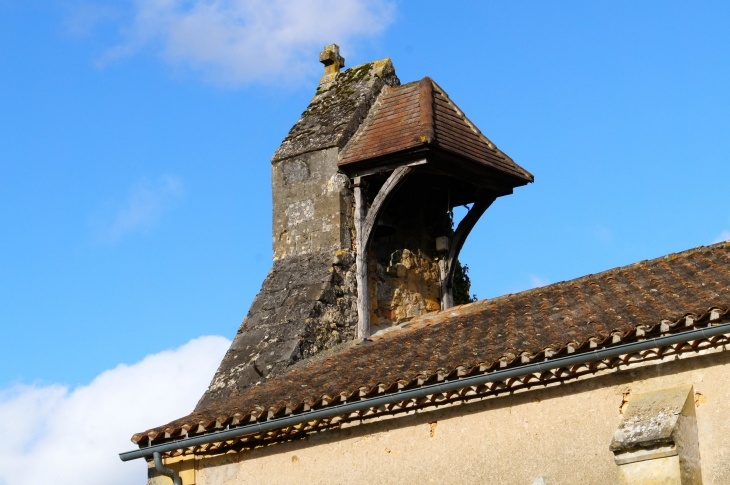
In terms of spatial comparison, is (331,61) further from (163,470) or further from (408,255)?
(163,470)

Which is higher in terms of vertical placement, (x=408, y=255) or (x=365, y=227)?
(x=365, y=227)

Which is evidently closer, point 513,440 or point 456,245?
point 513,440

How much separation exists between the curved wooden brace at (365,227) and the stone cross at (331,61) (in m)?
2.35

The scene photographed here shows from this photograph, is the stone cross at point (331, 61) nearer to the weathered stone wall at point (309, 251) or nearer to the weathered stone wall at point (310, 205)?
the weathered stone wall at point (309, 251)

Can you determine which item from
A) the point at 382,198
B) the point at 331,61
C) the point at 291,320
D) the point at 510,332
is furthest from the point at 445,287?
the point at 510,332

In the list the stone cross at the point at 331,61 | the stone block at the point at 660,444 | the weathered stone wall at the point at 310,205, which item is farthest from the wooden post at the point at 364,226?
the stone block at the point at 660,444

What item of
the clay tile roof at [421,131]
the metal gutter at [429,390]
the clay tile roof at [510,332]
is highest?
the clay tile roof at [421,131]

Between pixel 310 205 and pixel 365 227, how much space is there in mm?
798

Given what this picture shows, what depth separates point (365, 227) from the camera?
13.0 m

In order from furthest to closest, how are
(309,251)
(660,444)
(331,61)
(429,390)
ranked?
(331,61) < (309,251) < (429,390) < (660,444)

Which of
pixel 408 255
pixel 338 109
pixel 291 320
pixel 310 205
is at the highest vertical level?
pixel 338 109

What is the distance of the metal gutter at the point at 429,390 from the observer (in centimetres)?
837

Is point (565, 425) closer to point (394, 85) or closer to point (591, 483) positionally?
point (591, 483)

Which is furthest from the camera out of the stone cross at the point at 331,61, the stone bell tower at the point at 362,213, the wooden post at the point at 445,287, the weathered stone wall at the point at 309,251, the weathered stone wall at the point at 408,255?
the stone cross at the point at 331,61
